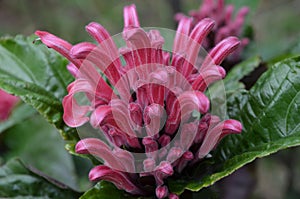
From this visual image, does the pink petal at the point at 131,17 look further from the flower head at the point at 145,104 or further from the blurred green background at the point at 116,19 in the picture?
the blurred green background at the point at 116,19

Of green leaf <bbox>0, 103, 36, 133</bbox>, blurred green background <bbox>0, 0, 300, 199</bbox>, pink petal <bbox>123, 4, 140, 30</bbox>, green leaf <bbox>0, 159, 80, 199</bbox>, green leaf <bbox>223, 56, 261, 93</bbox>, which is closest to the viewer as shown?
pink petal <bbox>123, 4, 140, 30</bbox>

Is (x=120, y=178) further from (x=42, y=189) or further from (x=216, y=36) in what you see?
(x=216, y=36)

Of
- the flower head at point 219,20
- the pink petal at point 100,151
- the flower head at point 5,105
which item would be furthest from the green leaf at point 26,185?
the flower head at point 5,105

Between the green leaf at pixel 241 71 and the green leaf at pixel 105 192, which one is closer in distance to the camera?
the green leaf at pixel 105 192

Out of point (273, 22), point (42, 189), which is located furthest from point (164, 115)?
point (273, 22)

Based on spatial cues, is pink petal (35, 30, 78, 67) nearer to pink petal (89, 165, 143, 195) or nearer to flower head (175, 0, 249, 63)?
pink petal (89, 165, 143, 195)

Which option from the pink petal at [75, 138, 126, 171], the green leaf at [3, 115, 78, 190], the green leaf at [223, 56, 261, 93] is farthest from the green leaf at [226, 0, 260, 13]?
the pink petal at [75, 138, 126, 171]
